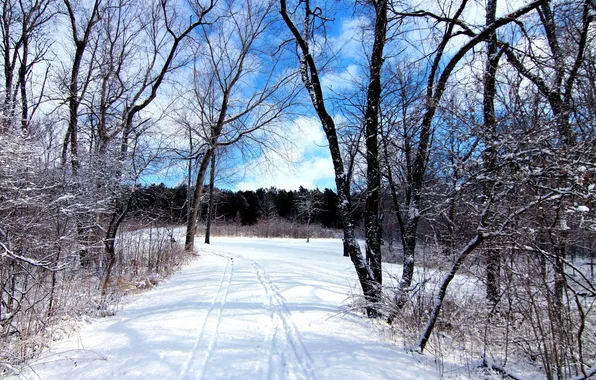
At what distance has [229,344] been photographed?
365cm

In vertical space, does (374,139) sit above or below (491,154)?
above

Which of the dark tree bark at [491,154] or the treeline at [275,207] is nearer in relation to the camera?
the dark tree bark at [491,154]

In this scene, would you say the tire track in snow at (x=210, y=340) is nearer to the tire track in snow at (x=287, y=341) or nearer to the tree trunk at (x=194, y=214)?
the tire track in snow at (x=287, y=341)

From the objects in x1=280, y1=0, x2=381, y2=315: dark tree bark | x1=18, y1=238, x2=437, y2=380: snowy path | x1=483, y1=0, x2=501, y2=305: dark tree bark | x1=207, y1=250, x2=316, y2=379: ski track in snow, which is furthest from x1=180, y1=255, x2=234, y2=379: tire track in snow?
x1=483, y1=0, x2=501, y2=305: dark tree bark

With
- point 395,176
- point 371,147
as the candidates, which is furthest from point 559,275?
point 395,176

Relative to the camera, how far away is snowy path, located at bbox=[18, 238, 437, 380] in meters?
3.06

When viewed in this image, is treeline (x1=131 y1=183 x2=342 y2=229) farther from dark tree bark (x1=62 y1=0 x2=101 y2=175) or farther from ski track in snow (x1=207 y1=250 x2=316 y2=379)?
ski track in snow (x1=207 y1=250 x2=316 y2=379)

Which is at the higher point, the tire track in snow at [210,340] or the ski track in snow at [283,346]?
the ski track in snow at [283,346]

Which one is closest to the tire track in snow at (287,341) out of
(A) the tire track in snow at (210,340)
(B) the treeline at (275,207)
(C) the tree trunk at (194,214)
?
(A) the tire track in snow at (210,340)

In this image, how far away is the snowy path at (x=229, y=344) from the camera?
3.06 metres

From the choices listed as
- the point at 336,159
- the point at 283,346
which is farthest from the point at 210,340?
the point at 336,159

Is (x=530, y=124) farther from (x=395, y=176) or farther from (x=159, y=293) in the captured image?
(x=395, y=176)

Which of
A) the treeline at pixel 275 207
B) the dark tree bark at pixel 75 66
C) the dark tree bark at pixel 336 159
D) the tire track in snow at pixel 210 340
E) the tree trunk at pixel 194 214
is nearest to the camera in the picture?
the tire track in snow at pixel 210 340

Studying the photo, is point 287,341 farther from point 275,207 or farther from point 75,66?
point 275,207
